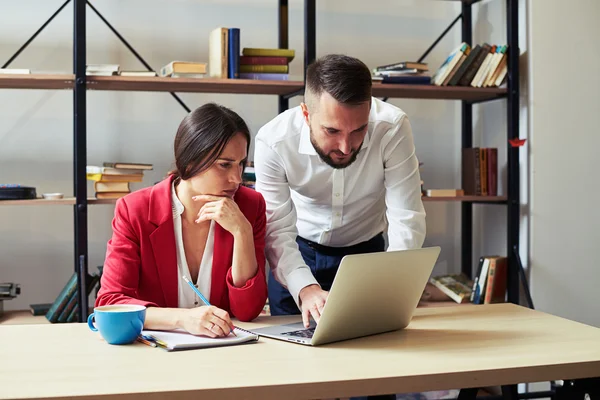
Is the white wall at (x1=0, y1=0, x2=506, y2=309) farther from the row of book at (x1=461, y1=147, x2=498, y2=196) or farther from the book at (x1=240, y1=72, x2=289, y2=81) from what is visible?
the book at (x1=240, y1=72, x2=289, y2=81)

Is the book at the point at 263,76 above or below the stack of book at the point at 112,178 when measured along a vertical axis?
above

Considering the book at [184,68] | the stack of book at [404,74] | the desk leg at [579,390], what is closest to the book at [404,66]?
the stack of book at [404,74]

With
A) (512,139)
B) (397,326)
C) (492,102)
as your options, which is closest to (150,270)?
(397,326)

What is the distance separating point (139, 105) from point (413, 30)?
1407 mm

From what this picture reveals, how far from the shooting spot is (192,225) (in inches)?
68.4

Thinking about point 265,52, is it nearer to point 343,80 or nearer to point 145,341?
point 343,80

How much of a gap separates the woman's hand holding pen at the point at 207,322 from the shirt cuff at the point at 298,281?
1.00ft

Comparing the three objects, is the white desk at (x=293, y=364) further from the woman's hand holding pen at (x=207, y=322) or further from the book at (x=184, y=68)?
the book at (x=184, y=68)

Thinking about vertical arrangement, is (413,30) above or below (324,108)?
above

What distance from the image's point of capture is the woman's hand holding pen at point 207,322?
1.42 meters

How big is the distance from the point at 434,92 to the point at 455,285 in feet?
2.97

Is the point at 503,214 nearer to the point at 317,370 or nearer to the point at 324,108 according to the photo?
the point at 324,108

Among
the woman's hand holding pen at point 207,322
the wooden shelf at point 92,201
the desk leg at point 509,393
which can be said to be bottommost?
the desk leg at point 509,393

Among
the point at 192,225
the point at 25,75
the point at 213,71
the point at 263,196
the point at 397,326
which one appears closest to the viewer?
the point at 397,326
